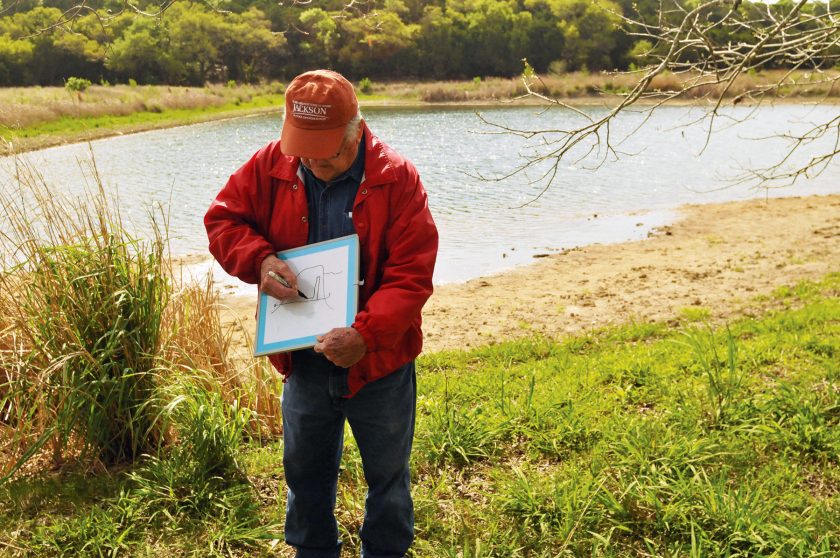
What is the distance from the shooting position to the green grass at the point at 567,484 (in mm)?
2670

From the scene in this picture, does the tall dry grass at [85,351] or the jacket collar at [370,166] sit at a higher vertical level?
the jacket collar at [370,166]

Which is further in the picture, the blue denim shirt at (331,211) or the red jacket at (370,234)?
the blue denim shirt at (331,211)

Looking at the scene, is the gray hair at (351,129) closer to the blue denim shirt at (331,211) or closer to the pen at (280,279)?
the blue denim shirt at (331,211)

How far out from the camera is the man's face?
2.16m

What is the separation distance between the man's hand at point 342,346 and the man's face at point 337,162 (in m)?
0.48

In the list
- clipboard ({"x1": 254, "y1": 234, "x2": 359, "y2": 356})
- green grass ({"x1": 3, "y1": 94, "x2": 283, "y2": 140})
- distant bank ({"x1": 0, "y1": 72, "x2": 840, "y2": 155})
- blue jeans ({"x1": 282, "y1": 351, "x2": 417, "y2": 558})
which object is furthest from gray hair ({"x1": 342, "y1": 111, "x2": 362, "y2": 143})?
green grass ({"x1": 3, "y1": 94, "x2": 283, "y2": 140})

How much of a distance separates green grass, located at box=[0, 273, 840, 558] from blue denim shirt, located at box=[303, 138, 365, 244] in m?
1.22

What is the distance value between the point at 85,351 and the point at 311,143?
1551mm

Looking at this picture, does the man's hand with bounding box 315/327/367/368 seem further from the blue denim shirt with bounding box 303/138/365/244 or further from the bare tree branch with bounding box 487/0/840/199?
the bare tree branch with bounding box 487/0/840/199

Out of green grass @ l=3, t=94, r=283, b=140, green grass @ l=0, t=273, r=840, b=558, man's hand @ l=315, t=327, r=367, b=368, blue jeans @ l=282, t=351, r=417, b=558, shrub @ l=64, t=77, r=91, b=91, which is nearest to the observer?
man's hand @ l=315, t=327, r=367, b=368

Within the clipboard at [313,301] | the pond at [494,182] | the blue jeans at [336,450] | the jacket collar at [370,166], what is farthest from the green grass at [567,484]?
the pond at [494,182]

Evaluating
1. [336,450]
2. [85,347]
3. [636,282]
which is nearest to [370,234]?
[336,450]

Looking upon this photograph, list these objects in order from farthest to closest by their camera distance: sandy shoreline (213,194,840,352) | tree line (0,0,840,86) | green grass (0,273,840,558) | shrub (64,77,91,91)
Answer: tree line (0,0,840,86), shrub (64,77,91,91), sandy shoreline (213,194,840,352), green grass (0,273,840,558)

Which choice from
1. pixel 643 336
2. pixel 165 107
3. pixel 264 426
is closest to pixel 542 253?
pixel 643 336
